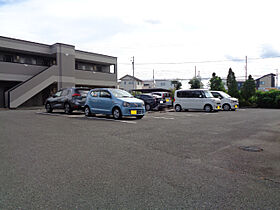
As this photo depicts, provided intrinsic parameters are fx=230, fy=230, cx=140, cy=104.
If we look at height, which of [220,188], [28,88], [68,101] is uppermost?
[28,88]

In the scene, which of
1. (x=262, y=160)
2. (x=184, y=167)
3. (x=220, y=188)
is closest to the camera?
(x=220, y=188)

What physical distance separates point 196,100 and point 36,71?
18.7 meters

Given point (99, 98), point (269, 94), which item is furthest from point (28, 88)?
point (269, 94)

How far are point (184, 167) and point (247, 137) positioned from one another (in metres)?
3.82

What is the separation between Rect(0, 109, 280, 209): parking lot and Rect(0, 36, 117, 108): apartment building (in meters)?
19.3

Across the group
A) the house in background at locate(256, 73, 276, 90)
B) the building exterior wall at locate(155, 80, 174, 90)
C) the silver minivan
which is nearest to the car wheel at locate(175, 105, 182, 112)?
the silver minivan

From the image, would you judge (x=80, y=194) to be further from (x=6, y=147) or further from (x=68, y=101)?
(x=68, y=101)

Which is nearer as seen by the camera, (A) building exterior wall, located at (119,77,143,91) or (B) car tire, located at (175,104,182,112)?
(B) car tire, located at (175,104,182,112)

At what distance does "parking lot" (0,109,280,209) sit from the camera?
2865mm

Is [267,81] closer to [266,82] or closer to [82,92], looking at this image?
[266,82]

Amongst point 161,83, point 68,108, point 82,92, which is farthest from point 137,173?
point 161,83

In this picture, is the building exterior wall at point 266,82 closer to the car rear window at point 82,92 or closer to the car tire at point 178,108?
the car tire at point 178,108

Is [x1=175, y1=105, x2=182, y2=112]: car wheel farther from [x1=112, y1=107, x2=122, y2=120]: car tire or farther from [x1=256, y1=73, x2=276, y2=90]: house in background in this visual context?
[x1=256, y1=73, x2=276, y2=90]: house in background

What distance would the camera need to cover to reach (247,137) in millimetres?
7062
